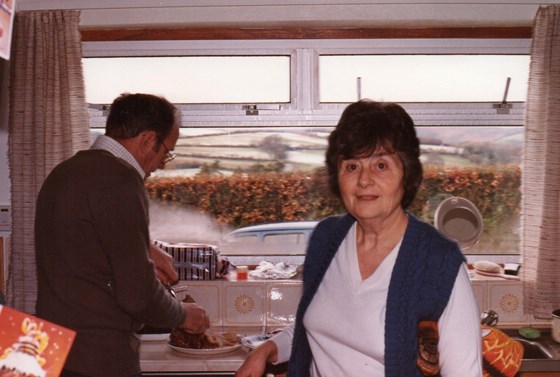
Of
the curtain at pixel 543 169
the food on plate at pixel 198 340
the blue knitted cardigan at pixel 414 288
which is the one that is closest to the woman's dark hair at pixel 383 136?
the blue knitted cardigan at pixel 414 288

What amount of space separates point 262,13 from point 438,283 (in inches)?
84.9

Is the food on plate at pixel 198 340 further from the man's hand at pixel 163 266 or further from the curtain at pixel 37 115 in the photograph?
the curtain at pixel 37 115

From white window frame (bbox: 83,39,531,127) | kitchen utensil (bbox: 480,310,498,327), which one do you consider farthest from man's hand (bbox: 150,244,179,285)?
kitchen utensil (bbox: 480,310,498,327)

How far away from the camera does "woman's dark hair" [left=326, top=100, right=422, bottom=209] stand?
1.43m

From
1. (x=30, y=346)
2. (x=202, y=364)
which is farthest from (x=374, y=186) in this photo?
(x=202, y=364)

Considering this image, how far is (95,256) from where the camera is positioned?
182cm

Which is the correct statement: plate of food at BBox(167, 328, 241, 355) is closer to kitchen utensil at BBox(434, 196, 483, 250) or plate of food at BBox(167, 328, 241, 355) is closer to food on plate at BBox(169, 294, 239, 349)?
food on plate at BBox(169, 294, 239, 349)

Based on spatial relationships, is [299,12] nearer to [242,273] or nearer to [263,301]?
[242,273]

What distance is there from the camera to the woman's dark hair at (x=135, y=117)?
208 cm

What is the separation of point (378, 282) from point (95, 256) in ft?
2.88

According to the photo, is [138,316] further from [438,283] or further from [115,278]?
[438,283]

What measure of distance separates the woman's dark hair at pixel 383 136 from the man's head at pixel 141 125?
0.86m

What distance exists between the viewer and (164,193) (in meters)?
3.41

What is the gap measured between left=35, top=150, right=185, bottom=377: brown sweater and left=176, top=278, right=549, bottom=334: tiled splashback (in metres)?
1.17
